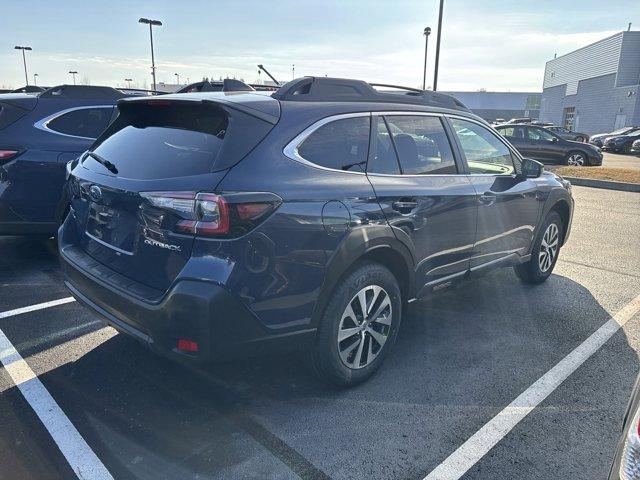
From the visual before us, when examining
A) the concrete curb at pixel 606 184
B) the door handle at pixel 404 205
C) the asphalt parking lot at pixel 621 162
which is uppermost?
the door handle at pixel 404 205

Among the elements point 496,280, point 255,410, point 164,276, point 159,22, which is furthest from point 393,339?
point 159,22

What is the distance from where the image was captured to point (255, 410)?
2904mm

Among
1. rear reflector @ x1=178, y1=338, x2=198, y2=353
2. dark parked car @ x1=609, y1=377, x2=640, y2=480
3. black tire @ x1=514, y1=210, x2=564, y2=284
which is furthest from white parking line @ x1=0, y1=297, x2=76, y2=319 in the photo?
black tire @ x1=514, y1=210, x2=564, y2=284

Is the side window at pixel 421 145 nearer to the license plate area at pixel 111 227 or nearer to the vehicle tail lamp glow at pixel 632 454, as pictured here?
the license plate area at pixel 111 227

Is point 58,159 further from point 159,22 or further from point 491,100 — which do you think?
point 491,100

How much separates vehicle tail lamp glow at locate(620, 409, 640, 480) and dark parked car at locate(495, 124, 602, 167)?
1740cm

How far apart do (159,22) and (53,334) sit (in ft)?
134

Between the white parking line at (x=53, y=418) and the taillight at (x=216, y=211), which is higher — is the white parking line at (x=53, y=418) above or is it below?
below

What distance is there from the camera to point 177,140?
277 cm

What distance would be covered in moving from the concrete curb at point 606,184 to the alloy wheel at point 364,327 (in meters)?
11.7

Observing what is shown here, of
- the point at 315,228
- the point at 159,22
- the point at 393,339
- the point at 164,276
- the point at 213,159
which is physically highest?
the point at 159,22

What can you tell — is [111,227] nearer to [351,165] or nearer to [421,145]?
[351,165]

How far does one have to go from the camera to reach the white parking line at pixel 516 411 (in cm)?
248

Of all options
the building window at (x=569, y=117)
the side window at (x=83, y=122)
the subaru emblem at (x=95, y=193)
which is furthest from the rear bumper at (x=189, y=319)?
the building window at (x=569, y=117)
